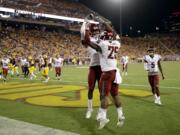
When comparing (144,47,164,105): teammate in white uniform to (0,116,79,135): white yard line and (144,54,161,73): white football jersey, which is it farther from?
(0,116,79,135): white yard line

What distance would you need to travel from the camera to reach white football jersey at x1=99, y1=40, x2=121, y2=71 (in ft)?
21.9

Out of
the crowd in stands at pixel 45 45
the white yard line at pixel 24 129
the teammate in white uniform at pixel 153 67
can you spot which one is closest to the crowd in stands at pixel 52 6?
the crowd in stands at pixel 45 45

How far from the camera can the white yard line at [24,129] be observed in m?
6.08

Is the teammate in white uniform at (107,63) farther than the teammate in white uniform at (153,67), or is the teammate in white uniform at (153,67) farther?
the teammate in white uniform at (153,67)

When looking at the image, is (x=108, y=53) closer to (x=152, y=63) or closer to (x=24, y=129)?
(x=24, y=129)

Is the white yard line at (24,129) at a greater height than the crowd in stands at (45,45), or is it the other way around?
the crowd in stands at (45,45)

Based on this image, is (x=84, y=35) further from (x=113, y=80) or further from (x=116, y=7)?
(x=116, y=7)

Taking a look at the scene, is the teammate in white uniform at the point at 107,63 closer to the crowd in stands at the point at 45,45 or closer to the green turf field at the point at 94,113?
the green turf field at the point at 94,113

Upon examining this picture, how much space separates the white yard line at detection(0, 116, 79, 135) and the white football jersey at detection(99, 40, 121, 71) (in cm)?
166

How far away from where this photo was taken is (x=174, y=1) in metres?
83.1

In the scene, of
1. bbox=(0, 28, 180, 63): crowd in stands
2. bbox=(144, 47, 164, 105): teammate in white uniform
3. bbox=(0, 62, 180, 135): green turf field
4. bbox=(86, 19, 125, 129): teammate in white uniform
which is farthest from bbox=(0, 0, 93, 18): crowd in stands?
bbox=(86, 19, 125, 129): teammate in white uniform

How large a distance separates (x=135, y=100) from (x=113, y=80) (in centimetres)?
358

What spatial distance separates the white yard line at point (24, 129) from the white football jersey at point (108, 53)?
5.45 feet

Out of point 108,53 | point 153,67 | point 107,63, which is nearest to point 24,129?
point 107,63
